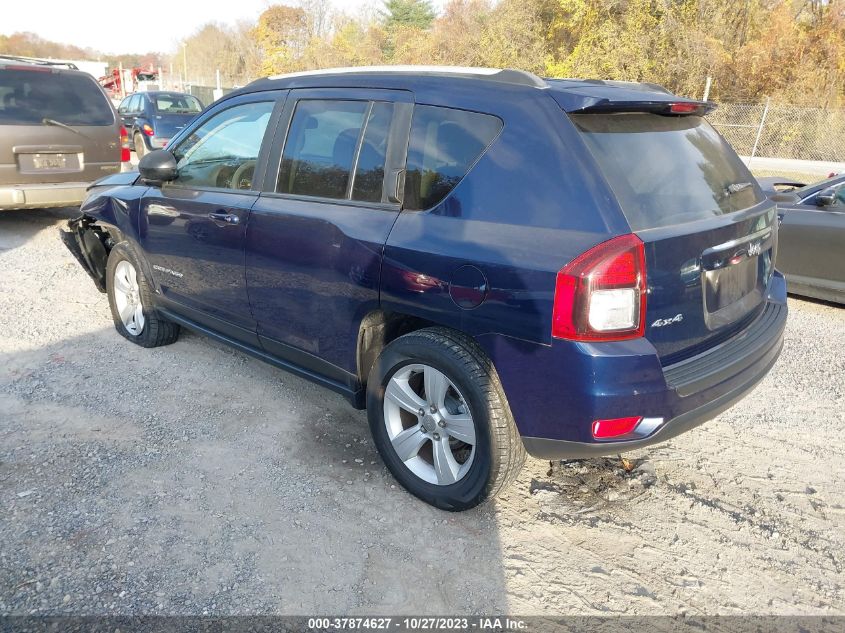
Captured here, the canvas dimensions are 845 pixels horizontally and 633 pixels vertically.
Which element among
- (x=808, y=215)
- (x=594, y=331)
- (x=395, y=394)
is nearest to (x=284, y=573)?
(x=395, y=394)

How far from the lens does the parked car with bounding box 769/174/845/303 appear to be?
5.89m

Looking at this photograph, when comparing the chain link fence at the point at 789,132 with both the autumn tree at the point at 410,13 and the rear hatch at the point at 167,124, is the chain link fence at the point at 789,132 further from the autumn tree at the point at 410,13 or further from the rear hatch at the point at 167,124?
the autumn tree at the point at 410,13

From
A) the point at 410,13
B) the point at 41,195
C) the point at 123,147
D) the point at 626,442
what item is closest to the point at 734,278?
the point at 626,442

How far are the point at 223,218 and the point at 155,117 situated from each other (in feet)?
42.0

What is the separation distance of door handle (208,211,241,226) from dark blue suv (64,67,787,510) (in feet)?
0.04

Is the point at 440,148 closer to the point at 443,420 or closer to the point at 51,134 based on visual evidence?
the point at 443,420

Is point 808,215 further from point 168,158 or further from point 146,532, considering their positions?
point 146,532

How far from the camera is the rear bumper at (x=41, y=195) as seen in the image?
725 cm

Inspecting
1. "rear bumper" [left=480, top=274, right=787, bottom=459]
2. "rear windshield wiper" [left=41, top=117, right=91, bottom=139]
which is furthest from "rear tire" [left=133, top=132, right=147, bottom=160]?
"rear bumper" [left=480, top=274, right=787, bottom=459]

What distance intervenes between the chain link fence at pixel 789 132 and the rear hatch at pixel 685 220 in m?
19.3

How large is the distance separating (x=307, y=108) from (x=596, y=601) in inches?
106

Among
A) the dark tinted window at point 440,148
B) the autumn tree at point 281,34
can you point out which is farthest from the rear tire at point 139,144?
the autumn tree at point 281,34

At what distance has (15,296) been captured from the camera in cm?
566

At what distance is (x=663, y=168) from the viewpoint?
2609mm
